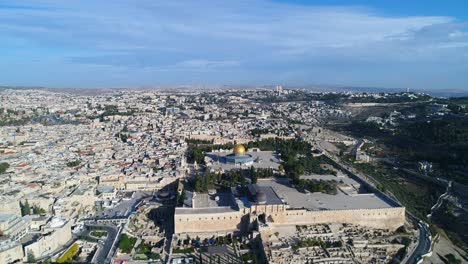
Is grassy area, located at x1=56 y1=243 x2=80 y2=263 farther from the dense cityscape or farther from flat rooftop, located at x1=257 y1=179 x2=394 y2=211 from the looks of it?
flat rooftop, located at x1=257 y1=179 x2=394 y2=211

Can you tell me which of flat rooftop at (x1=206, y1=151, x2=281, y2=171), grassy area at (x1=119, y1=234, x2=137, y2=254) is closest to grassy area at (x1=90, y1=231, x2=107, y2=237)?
grassy area at (x1=119, y1=234, x2=137, y2=254)

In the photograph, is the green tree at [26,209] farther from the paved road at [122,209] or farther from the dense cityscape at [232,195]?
the paved road at [122,209]

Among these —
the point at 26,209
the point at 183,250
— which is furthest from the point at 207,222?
the point at 26,209

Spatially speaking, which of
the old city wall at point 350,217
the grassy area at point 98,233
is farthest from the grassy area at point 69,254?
the old city wall at point 350,217

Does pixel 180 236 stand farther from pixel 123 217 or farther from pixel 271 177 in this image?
pixel 271 177

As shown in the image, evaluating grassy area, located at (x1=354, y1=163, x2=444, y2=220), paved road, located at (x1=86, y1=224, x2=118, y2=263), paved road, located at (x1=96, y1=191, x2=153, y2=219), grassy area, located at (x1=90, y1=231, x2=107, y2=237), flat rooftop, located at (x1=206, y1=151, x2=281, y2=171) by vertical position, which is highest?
flat rooftop, located at (x1=206, y1=151, x2=281, y2=171)

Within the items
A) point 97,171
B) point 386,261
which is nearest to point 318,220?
point 386,261
